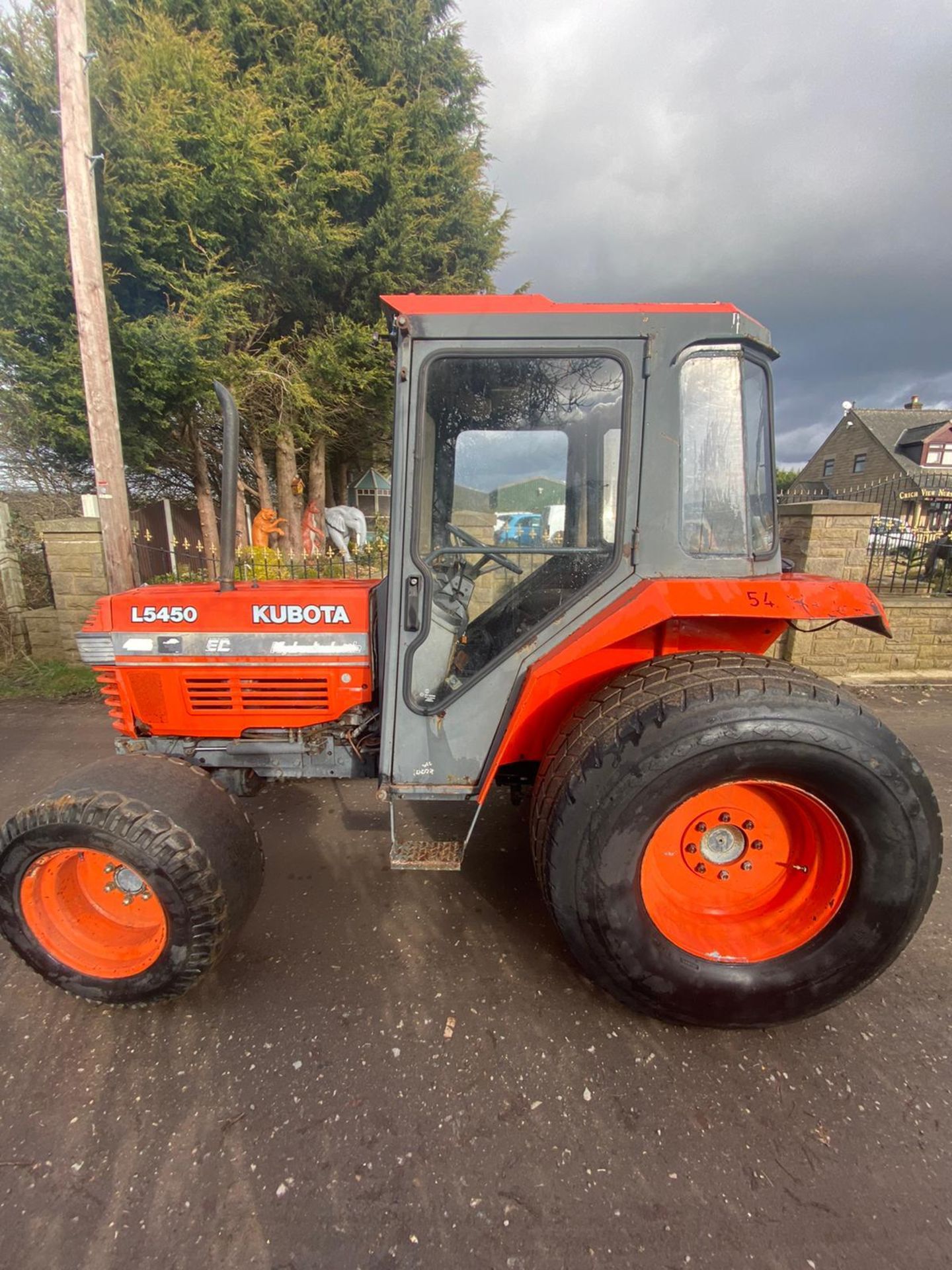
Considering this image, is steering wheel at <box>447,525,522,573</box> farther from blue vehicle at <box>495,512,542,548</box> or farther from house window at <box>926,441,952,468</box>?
house window at <box>926,441,952,468</box>

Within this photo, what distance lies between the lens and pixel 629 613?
176 centimetres

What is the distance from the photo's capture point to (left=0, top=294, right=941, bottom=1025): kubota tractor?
166cm

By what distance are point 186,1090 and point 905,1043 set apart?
2190 millimetres

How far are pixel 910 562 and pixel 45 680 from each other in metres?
8.67

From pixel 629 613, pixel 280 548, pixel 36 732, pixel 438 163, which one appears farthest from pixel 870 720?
pixel 438 163

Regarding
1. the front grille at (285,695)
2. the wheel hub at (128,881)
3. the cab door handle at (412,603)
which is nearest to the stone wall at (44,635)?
the front grille at (285,695)

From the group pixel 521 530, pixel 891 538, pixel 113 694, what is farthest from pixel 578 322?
pixel 891 538

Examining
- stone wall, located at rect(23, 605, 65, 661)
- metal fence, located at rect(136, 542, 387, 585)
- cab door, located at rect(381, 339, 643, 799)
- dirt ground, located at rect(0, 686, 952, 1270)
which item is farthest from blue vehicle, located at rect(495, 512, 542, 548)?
stone wall, located at rect(23, 605, 65, 661)

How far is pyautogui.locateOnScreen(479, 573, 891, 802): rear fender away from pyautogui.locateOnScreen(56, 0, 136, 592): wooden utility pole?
4938mm

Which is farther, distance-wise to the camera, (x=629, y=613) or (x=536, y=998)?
(x=536, y=998)

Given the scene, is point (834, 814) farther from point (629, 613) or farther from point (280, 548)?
point (280, 548)

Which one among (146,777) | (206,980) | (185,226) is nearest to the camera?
(146,777)

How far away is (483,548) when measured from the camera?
6.39 feet

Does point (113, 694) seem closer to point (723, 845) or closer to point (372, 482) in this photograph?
point (723, 845)
